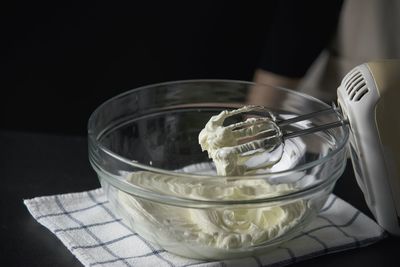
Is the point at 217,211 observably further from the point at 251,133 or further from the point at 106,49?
the point at 106,49

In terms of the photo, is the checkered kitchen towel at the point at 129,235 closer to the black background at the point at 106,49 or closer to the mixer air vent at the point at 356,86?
the mixer air vent at the point at 356,86

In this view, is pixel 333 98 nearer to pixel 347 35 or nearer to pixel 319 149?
pixel 347 35

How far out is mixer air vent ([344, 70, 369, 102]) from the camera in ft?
2.38

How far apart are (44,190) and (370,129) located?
1.31ft

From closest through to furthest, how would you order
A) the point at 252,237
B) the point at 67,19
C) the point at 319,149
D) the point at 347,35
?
1. the point at 252,237
2. the point at 319,149
3. the point at 67,19
4. the point at 347,35

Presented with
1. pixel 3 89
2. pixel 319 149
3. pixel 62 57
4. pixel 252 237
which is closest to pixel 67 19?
pixel 62 57

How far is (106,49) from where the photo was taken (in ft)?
4.00

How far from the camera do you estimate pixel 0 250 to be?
712 millimetres

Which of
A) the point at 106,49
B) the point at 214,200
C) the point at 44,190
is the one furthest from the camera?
the point at 106,49

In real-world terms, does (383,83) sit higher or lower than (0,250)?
higher

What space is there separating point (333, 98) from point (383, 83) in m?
0.71

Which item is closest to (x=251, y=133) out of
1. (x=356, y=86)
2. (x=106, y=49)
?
(x=356, y=86)

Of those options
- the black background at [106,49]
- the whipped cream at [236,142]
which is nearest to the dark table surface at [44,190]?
the whipped cream at [236,142]

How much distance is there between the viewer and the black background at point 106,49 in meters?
1.19
